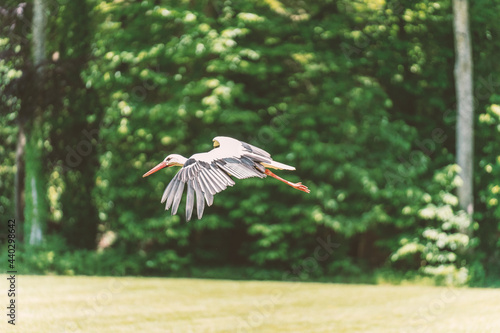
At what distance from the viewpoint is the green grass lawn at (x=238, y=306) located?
317 inches

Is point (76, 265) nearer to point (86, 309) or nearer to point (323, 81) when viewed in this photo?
point (86, 309)

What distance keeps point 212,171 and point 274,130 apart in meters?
8.74

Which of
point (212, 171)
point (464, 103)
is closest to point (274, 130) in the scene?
point (464, 103)

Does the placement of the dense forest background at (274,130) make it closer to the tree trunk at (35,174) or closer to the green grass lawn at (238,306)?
the tree trunk at (35,174)

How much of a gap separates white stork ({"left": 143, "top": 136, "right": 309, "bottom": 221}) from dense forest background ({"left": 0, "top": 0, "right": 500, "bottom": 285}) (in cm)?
788

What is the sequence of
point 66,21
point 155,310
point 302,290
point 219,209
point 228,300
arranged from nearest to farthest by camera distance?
point 155,310
point 228,300
point 302,290
point 219,209
point 66,21

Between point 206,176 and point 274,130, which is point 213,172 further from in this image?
point 274,130

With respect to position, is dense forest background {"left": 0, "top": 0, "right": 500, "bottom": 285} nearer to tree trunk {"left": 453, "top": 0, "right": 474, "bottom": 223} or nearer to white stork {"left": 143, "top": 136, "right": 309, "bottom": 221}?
tree trunk {"left": 453, "top": 0, "right": 474, "bottom": 223}

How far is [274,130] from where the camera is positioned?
39.3 ft

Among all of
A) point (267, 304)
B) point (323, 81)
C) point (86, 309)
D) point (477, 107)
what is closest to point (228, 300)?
point (267, 304)

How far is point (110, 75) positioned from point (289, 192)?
3662mm

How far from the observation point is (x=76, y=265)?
12008mm

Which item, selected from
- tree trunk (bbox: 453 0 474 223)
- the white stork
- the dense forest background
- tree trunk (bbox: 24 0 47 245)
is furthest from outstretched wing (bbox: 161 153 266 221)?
tree trunk (bbox: 24 0 47 245)

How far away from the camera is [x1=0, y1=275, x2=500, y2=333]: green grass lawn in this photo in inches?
317
